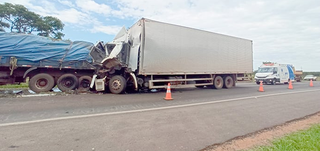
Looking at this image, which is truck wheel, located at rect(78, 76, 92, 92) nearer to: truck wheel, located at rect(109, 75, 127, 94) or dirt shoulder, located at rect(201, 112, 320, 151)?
truck wheel, located at rect(109, 75, 127, 94)

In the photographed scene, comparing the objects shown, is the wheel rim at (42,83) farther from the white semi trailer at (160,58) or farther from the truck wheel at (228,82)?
the truck wheel at (228,82)

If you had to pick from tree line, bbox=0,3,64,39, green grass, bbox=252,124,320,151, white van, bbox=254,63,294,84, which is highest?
tree line, bbox=0,3,64,39

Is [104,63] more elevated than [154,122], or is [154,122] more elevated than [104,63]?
[104,63]

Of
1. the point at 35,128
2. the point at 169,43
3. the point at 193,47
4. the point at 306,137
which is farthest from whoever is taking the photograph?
the point at 193,47

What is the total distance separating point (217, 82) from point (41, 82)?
10.9 meters

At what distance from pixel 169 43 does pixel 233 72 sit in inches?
245

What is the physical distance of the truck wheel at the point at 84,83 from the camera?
956 centimetres

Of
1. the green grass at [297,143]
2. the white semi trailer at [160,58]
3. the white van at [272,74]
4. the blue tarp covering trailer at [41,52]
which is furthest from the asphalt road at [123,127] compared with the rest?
the white van at [272,74]

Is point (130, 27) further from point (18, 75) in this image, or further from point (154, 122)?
point (154, 122)

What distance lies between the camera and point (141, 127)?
386 centimetres

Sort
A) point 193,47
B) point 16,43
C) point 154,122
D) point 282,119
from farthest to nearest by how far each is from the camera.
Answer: point 193,47 < point 16,43 < point 282,119 < point 154,122

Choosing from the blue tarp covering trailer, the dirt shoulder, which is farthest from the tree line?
the dirt shoulder

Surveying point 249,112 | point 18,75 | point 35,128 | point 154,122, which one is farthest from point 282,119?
point 18,75

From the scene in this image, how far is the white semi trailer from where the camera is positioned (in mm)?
8875
